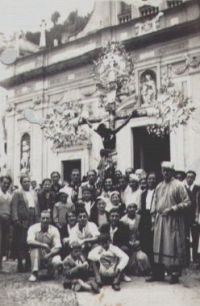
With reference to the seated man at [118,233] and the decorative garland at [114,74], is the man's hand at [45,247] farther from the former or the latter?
the decorative garland at [114,74]

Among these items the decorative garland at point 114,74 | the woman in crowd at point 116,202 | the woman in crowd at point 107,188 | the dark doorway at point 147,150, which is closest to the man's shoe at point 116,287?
the woman in crowd at point 116,202

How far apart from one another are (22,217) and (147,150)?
492cm

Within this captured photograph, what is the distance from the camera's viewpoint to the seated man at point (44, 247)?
15.9 ft

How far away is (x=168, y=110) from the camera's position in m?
6.30

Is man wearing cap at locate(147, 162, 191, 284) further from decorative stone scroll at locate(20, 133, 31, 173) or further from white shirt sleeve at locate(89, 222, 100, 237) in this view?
decorative stone scroll at locate(20, 133, 31, 173)

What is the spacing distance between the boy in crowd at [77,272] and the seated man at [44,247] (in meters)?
0.32

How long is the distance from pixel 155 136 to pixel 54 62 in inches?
134

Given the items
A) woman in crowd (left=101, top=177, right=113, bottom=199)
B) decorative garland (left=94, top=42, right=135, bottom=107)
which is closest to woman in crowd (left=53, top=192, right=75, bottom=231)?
woman in crowd (left=101, top=177, right=113, bottom=199)

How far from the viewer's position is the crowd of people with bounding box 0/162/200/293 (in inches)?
175

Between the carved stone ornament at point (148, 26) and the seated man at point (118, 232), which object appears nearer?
the seated man at point (118, 232)

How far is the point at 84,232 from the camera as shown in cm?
498

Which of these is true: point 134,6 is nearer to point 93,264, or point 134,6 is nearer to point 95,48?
point 95,48

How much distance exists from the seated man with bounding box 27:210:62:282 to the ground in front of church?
0.25m

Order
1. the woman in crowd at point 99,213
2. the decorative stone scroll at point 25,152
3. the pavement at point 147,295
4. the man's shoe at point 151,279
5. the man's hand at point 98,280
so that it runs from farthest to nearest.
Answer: the decorative stone scroll at point 25,152, the woman in crowd at point 99,213, the man's shoe at point 151,279, the man's hand at point 98,280, the pavement at point 147,295
